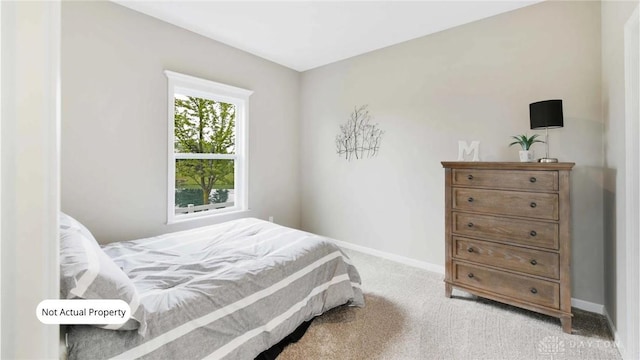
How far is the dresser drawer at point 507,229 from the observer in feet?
6.57

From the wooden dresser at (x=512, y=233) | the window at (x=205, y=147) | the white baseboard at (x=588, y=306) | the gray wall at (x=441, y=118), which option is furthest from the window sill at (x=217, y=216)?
the white baseboard at (x=588, y=306)

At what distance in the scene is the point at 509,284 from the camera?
216 centimetres

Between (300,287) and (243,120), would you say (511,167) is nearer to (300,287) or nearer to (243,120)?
(300,287)

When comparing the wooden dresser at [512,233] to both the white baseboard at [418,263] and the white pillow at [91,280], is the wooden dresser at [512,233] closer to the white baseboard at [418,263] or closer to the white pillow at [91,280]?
the white baseboard at [418,263]

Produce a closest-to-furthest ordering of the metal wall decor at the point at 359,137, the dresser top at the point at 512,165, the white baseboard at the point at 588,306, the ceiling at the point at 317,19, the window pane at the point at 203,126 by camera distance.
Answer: the dresser top at the point at 512,165
the white baseboard at the point at 588,306
the ceiling at the point at 317,19
the window pane at the point at 203,126
the metal wall decor at the point at 359,137

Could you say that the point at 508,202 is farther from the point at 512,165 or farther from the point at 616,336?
the point at 616,336

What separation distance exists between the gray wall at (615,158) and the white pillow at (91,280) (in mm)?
2618

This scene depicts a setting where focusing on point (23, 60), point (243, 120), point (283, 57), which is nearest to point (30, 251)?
point (23, 60)

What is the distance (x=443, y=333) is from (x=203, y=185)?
2.86 meters

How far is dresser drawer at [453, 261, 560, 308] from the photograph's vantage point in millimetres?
1994

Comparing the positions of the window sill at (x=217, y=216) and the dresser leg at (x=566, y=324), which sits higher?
the window sill at (x=217, y=216)

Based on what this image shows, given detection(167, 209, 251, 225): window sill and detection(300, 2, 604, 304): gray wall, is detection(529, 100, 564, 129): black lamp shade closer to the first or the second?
detection(300, 2, 604, 304): gray wall

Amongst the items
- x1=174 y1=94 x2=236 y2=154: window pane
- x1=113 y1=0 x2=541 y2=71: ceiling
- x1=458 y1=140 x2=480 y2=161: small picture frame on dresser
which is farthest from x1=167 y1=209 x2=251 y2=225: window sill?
x1=458 y1=140 x2=480 y2=161: small picture frame on dresser

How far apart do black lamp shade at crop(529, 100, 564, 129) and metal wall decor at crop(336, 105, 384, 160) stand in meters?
1.59
